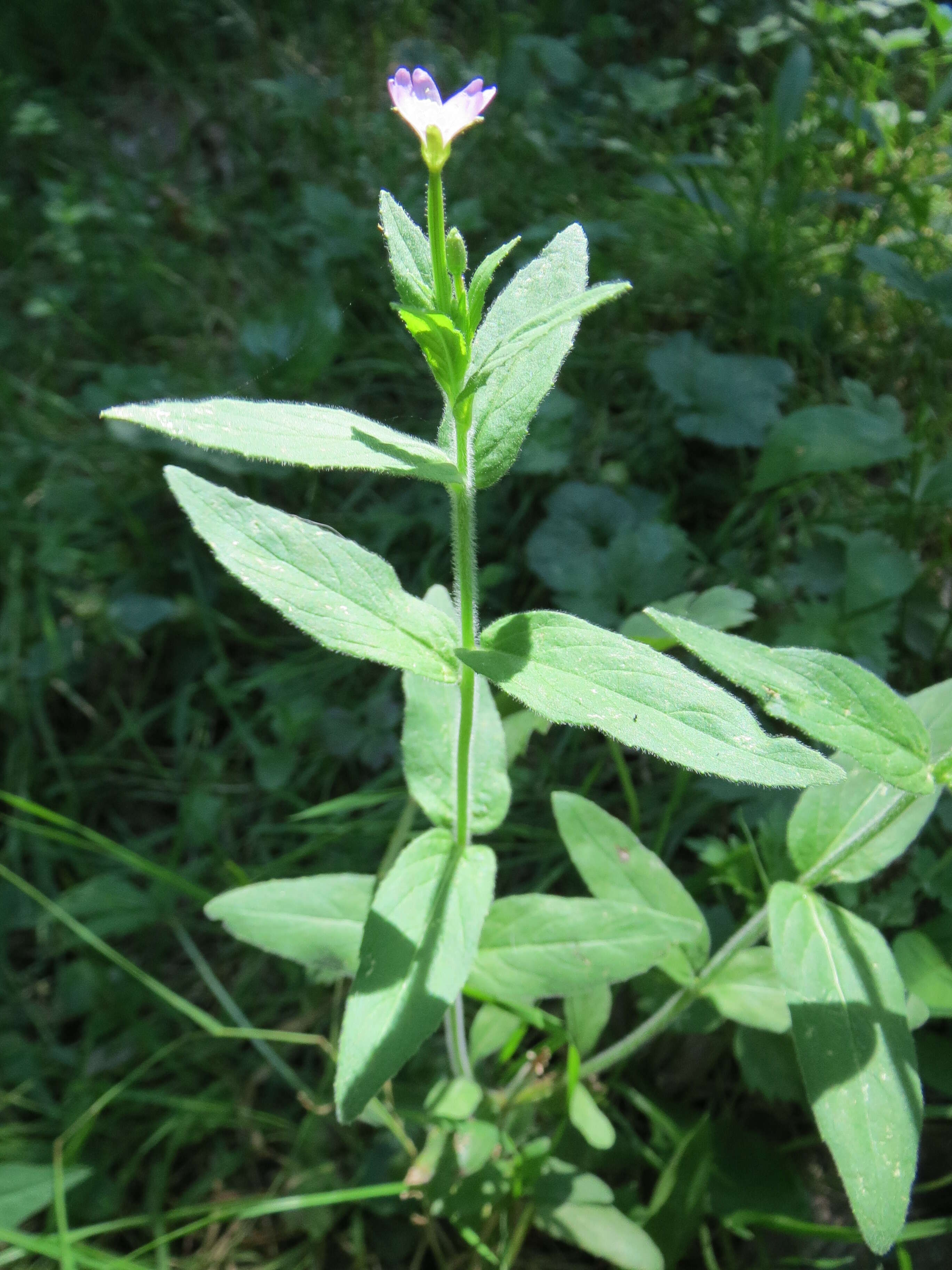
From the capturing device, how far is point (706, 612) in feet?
6.54

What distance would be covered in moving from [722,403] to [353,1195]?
199cm

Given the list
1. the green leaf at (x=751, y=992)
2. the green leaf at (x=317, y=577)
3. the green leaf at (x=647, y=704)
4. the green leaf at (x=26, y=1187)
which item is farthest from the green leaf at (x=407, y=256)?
the green leaf at (x=26, y=1187)

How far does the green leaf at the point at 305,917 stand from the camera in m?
1.59

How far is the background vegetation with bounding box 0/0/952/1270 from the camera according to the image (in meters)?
2.04

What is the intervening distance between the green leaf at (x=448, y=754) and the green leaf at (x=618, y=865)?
0.52 ft

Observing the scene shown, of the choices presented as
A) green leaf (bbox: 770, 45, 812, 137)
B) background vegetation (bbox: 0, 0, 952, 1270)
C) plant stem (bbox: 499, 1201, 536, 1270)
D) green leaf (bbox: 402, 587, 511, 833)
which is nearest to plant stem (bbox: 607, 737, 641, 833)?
background vegetation (bbox: 0, 0, 952, 1270)

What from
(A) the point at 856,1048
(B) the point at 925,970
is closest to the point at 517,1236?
(A) the point at 856,1048

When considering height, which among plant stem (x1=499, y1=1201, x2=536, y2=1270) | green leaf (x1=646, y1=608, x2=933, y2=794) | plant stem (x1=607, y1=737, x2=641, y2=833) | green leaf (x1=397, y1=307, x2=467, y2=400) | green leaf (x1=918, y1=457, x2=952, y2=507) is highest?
green leaf (x1=397, y1=307, x2=467, y2=400)

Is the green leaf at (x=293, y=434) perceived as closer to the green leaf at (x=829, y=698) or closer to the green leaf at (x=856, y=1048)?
the green leaf at (x=829, y=698)

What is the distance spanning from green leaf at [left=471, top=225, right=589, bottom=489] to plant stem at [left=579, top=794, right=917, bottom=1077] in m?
0.77

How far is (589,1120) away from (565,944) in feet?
1.24

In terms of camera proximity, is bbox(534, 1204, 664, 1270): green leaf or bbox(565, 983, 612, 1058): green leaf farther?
bbox(565, 983, 612, 1058): green leaf

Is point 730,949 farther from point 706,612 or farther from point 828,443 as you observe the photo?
point 828,443

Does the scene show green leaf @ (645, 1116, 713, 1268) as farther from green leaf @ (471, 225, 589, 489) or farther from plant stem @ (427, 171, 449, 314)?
plant stem @ (427, 171, 449, 314)
